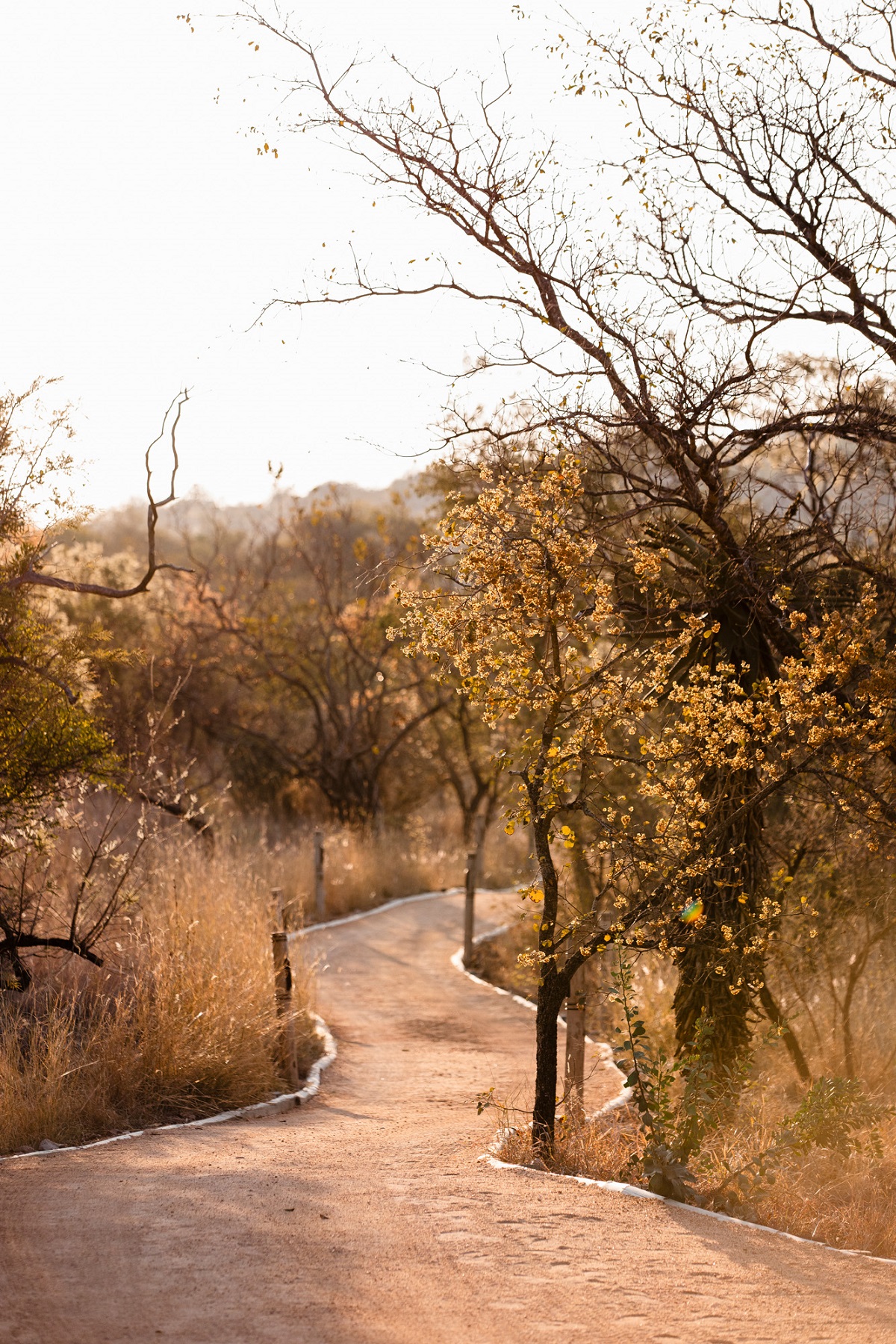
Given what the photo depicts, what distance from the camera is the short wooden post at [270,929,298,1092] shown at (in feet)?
30.1

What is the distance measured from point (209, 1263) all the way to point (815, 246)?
707 cm

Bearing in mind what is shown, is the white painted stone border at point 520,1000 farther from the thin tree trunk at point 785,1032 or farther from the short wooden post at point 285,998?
Result: the short wooden post at point 285,998

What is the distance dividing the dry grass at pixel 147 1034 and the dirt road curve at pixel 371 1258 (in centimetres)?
47

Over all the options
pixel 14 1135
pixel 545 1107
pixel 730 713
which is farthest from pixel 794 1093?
pixel 14 1135

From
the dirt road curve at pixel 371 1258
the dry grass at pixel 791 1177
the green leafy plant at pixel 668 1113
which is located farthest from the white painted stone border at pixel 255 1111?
the green leafy plant at pixel 668 1113

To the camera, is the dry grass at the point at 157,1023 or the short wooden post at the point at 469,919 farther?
the short wooden post at the point at 469,919

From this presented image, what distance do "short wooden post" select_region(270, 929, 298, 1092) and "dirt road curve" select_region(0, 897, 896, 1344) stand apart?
1726 millimetres

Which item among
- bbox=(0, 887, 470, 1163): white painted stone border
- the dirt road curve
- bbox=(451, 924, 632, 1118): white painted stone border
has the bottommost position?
bbox=(451, 924, 632, 1118): white painted stone border

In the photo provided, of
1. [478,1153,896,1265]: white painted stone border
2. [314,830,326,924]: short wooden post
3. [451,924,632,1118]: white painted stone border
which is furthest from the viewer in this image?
[314,830,326,924]: short wooden post

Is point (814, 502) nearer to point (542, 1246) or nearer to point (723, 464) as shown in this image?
point (723, 464)

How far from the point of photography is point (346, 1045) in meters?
11.1

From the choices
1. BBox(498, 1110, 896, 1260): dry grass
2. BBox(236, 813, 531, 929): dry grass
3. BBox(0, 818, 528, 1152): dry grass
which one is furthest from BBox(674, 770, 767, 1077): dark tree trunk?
BBox(236, 813, 531, 929): dry grass

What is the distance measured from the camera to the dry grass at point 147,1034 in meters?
7.20

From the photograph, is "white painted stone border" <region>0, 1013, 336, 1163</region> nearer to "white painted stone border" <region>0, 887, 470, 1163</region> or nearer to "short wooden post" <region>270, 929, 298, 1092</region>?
"white painted stone border" <region>0, 887, 470, 1163</region>
